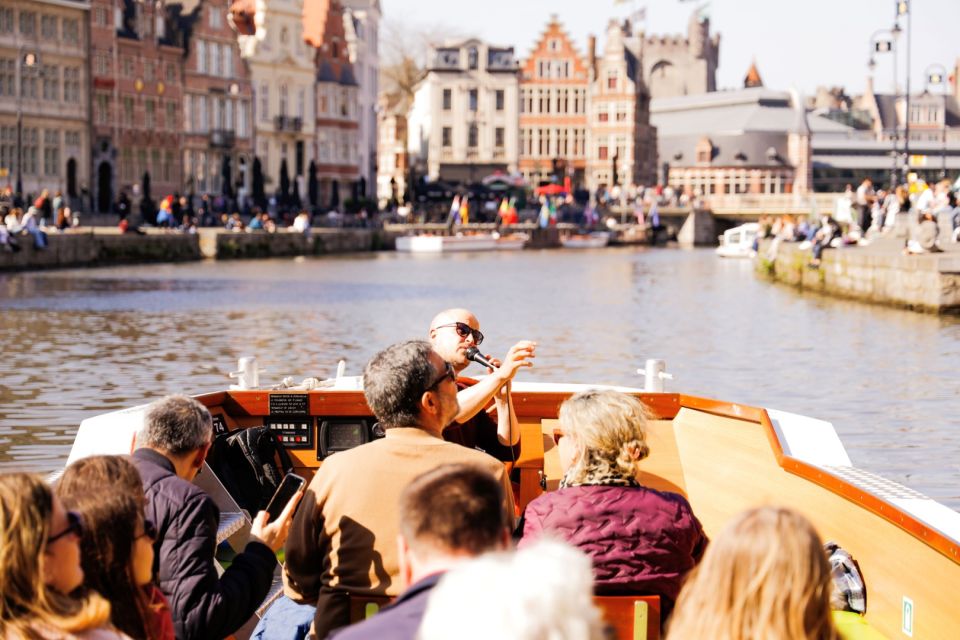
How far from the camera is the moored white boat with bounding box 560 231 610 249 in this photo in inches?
2960

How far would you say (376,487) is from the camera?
412cm

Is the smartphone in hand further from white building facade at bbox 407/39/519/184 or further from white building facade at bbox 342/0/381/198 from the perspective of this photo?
white building facade at bbox 407/39/519/184

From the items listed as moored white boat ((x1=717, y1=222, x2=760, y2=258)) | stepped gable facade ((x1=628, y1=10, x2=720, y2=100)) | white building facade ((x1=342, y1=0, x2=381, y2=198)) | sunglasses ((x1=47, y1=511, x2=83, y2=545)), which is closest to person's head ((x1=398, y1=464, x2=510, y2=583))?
sunglasses ((x1=47, y1=511, x2=83, y2=545))

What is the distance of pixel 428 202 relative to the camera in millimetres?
82688

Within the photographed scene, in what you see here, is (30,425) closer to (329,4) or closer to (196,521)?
(196,521)

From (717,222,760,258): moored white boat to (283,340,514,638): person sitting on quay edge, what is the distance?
57369mm

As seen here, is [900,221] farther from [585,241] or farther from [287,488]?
[585,241]

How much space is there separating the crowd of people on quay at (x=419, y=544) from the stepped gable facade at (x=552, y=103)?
9701cm

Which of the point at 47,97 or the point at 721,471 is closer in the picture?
the point at 721,471

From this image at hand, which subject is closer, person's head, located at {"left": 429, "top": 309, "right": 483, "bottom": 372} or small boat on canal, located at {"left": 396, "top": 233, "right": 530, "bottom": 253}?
person's head, located at {"left": 429, "top": 309, "right": 483, "bottom": 372}

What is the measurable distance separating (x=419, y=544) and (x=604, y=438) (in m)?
1.62

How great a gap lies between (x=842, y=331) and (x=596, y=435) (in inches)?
858

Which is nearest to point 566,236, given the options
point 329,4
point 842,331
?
point 329,4

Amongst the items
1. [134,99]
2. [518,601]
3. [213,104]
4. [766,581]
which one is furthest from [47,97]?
[518,601]
